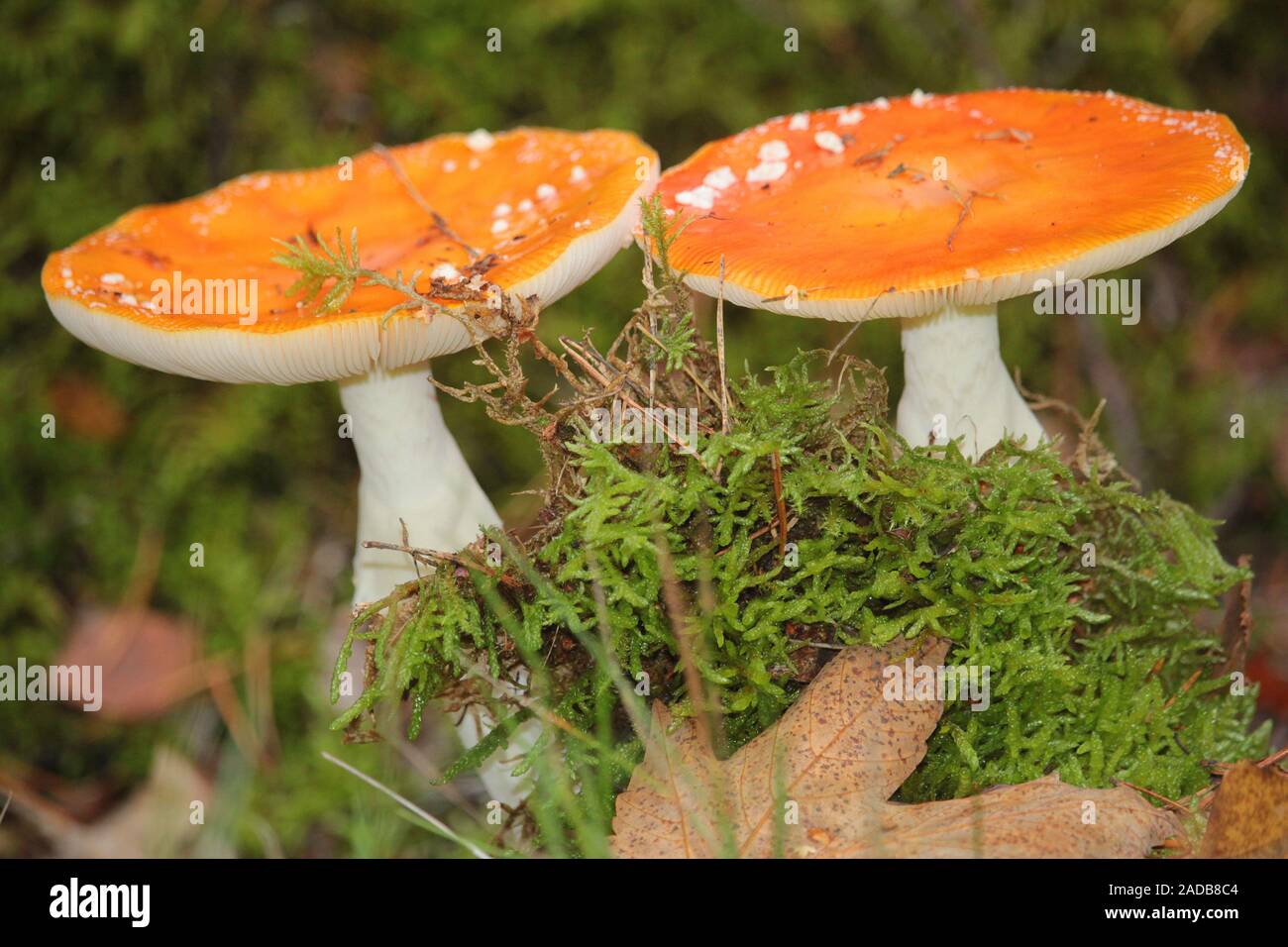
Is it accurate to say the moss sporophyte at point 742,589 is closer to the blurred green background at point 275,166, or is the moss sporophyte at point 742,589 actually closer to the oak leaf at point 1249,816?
the oak leaf at point 1249,816

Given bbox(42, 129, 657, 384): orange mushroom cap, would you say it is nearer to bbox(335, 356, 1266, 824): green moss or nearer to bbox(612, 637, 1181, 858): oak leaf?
bbox(335, 356, 1266, 824): green moss

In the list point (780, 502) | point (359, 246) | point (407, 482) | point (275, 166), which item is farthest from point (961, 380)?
point (275, 166)

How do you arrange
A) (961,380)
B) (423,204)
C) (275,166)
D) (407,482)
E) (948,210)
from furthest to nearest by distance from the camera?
(275,166)
(423,204)
(407,482)
(961,380)
(948,210)

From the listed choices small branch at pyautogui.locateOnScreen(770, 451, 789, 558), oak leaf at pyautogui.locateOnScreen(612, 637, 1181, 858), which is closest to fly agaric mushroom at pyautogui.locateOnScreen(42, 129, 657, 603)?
small branch at pyautogui.locateOnScreen(770, 451, 789, 558)

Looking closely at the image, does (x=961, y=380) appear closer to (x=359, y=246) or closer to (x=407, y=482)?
(x=407, y=482)

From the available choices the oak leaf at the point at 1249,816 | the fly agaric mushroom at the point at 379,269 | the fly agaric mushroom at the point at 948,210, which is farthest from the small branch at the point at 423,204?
the oak leaf at the point at 1249,816
